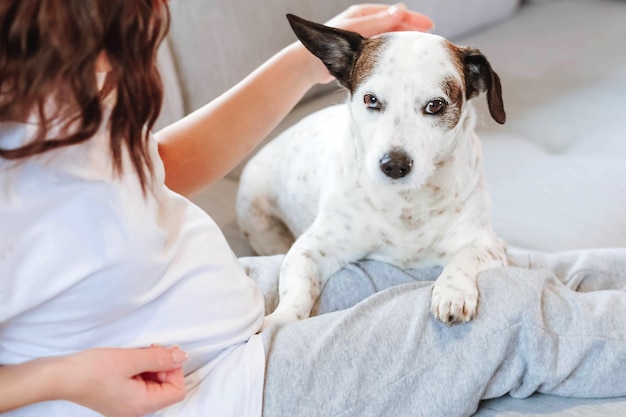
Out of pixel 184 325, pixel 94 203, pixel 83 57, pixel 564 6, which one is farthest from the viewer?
pixel 564 6

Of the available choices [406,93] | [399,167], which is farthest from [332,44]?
[399,167]

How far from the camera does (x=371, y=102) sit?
4.27 feet

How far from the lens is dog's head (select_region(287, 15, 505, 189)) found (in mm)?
1246

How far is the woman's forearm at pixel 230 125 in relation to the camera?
130 cm

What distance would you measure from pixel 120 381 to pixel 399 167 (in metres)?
0.59

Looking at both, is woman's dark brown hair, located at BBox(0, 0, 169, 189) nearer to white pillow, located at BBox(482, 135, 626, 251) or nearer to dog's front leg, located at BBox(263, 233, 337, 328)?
dog's front leg, located at BBox(263, 233, 337, 328)

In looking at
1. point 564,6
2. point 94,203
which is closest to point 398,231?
point 94,203

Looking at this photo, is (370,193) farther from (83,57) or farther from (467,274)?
(83,57)

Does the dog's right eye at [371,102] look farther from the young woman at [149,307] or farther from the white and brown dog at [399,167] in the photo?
the young woman at [149,307]

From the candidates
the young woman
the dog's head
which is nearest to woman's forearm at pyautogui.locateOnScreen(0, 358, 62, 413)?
the young woman

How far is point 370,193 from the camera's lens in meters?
1.39

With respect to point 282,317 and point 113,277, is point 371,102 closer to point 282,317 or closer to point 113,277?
point 282,317

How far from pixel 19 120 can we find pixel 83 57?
92mm

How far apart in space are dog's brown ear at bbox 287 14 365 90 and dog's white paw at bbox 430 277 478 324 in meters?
0.47
